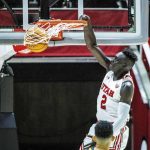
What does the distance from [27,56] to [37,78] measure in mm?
429

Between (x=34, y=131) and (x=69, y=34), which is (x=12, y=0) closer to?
(x=34, y=131)

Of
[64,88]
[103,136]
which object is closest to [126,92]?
[103,136]

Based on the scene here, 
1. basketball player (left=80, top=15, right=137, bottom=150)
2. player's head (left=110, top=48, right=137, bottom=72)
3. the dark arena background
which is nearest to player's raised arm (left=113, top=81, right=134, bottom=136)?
basketball player (left=80, top=15, right=137, bottom=150)

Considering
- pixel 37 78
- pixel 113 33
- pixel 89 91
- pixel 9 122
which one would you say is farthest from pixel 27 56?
pixel 113 33

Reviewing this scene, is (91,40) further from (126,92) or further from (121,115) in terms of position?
(121,115)

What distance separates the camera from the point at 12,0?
9672mm

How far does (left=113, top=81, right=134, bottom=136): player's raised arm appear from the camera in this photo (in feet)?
18.4

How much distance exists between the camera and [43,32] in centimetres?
558

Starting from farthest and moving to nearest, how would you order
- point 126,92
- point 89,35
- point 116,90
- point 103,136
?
point 89,35 < point 116,90 < point 126,92 < point 103,136

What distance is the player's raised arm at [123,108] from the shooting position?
18.4 ft

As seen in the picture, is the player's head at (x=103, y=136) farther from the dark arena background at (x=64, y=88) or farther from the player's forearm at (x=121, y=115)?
the dark arena background at (x=64, y=88)

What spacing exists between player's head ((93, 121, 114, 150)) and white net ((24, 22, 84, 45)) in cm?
108

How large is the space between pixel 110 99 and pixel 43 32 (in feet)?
3.04

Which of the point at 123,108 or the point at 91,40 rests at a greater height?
the point at 91,40
